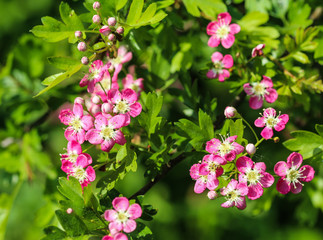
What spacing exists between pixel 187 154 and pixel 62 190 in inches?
16.4

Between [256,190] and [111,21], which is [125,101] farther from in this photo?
[256,190]

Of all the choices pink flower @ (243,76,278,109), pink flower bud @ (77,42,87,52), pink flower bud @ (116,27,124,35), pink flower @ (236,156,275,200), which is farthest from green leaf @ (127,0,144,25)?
pink flower @ (236,156,275,200)

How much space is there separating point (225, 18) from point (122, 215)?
812mm

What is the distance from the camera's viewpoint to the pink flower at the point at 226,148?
1.27 metres

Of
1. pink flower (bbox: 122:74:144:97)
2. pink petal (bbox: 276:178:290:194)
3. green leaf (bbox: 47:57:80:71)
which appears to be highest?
green leaf (bbox: 47:57:80:71)

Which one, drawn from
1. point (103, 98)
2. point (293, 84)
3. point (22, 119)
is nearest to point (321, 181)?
point (293, 84)

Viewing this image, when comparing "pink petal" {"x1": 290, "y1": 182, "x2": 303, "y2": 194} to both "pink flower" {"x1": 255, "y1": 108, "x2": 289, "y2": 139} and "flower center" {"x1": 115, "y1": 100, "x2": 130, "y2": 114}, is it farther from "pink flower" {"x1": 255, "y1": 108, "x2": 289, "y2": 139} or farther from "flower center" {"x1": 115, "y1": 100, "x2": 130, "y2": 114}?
"flower center" {"x1": 115, "y1": 100, "x2": 130, "y2": 114}

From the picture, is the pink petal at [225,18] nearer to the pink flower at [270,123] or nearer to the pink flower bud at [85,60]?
the pink flower at [270,123]

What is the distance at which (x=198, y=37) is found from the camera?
1.91m

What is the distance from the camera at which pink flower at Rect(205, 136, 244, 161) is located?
1.27 m

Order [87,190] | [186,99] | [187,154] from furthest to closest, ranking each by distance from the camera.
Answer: [186,99]
[187,154]
[87,190]

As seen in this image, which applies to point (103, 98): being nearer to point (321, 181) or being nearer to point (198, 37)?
point (198, 37)

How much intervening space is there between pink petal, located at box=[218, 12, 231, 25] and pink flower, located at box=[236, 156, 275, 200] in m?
0.56

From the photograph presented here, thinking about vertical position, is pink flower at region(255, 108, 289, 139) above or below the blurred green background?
above
